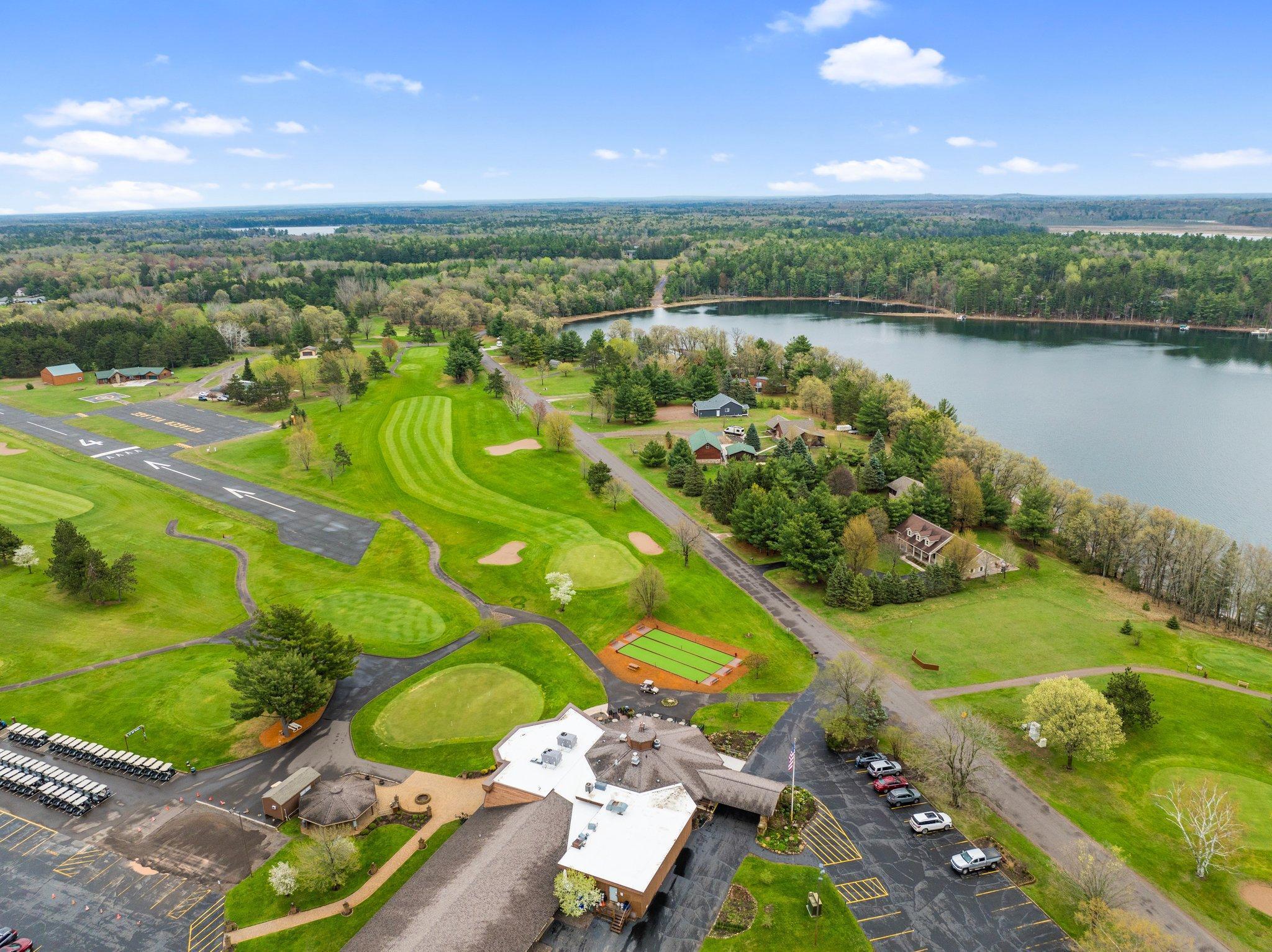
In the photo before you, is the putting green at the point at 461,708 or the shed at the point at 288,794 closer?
the shed at the point at 288,794

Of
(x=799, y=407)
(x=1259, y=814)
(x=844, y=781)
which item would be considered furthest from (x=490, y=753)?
(x=799, y=407)

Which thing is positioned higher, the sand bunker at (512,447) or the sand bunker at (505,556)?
the sand bunker at (512,447)

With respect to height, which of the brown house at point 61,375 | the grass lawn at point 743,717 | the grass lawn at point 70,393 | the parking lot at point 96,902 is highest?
the brown house at point 61,375

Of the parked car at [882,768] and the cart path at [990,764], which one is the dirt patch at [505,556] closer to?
the cart path at [990,764]

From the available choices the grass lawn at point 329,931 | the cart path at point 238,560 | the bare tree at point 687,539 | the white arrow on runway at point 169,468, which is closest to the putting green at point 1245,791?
the bare tree at point 687,539

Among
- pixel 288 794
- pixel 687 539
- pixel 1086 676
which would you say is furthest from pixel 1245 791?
pixel 288 794

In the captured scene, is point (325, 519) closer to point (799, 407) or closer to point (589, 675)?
point (589, 675)

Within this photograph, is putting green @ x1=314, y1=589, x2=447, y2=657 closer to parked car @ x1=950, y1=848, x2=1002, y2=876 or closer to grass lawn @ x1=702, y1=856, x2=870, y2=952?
grass lawn @ x1=702, y1=856, x2=870, y2=952
